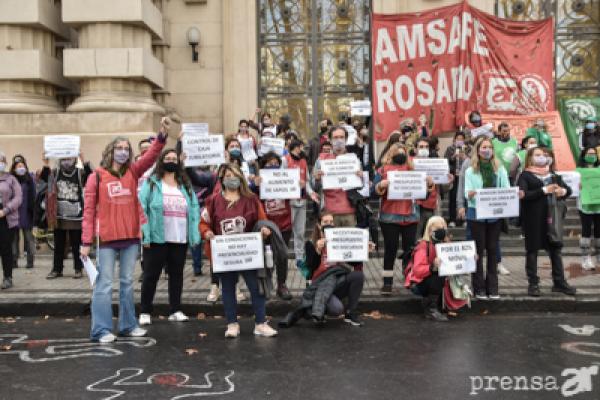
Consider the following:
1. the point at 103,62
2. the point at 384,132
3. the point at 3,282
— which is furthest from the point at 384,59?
the point at 3,282

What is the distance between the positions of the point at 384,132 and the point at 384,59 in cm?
169

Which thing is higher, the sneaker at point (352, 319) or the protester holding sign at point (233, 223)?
the protester holding sign at point (233, 223)

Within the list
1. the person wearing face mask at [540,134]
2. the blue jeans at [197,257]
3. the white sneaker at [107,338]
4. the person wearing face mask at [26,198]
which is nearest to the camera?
the white sneaker at [107,338]

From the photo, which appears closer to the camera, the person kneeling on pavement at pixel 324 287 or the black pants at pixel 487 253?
the person kneeling on pavement at pixel 324 287

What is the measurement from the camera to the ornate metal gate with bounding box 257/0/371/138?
16.1 metres

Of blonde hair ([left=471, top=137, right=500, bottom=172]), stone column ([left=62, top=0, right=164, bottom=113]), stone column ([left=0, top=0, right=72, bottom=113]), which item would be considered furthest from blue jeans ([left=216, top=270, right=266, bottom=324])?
stone column ([left=0, top=0, right=72, bottom=113])

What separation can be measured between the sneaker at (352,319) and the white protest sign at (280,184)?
5.91 feet

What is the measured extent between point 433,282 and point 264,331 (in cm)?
210

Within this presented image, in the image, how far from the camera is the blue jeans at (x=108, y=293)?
21.7ft

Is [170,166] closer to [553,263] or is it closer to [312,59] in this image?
[553,263]

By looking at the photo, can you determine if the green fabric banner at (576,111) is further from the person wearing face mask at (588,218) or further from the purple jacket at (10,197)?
the purple jacket at (10,197)

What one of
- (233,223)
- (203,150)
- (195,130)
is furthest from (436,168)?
(233,223)

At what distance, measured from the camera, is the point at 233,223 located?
22.3 ft

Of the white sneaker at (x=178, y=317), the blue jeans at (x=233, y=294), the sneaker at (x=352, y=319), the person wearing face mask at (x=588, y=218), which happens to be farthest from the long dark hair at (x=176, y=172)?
the person wearing face mask at (x=588, y=218)
